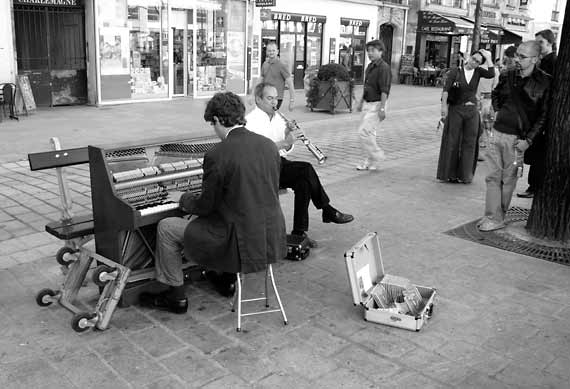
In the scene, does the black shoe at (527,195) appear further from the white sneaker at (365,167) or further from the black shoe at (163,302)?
the black shoe at (163,302)

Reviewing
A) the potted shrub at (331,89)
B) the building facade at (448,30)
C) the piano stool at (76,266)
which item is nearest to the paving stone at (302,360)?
the piano stool at (76,266)

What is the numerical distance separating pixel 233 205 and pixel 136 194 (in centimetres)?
77

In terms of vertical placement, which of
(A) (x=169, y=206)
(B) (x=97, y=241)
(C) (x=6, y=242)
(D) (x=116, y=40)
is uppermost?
(D) (x=116, y=40)

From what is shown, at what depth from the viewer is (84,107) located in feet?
47.2

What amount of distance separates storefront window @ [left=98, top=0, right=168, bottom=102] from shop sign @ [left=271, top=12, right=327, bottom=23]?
5.26 metres

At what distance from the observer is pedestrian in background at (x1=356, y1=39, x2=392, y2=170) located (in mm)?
8148

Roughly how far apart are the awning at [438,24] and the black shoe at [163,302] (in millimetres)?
25209

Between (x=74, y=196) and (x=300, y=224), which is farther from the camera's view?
(x=74, y=196)

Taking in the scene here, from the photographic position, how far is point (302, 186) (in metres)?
5.05

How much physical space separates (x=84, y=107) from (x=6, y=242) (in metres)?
9.73

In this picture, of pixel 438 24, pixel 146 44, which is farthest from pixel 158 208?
pixel 438 24

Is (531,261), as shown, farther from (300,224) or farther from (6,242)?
(6,242)

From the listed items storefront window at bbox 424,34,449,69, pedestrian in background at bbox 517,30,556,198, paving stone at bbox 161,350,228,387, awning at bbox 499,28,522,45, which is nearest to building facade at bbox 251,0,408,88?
storefront window at bbox 424,34,449,69

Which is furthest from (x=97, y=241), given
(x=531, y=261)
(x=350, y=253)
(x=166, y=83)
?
(x=166, y=83)
